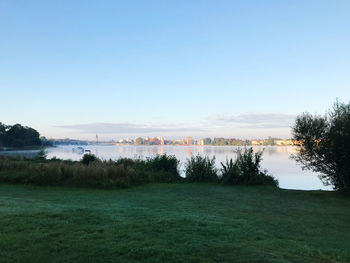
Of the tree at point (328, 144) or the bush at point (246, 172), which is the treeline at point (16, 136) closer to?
the bush at point (246, 172)

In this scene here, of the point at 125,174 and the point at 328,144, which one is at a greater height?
the point at 328,144

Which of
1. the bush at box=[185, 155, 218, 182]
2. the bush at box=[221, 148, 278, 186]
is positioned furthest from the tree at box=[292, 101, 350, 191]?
the bush at box=[185, 155, 218, 182]

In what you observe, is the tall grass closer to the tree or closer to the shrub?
the shrub

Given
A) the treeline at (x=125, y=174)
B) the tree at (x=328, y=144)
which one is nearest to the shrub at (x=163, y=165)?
the treeline at (x=125, y=174)

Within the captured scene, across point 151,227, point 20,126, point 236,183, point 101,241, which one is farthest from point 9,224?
point 20,126

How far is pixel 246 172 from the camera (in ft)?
39.5

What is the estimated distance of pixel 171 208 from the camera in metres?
6.68

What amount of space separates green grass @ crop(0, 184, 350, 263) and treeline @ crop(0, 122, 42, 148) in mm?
85033

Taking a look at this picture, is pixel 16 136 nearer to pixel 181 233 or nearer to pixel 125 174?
pixel 125 174

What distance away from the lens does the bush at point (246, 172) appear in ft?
38.4

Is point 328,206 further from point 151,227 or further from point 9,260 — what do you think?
point 9,260

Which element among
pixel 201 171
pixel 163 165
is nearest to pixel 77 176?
pixel 163 165

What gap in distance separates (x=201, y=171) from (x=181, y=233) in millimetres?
8942

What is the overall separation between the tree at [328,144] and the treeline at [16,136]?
86.5 metres
